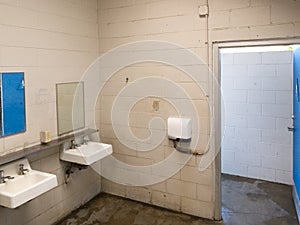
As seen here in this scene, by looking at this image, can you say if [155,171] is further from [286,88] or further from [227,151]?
[286,88]

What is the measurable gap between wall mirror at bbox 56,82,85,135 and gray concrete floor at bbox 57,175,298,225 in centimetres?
101

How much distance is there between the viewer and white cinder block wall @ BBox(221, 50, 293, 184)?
3844mm

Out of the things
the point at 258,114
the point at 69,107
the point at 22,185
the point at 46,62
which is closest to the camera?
the point at 22,185

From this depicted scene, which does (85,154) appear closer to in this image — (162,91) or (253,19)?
(162,91)

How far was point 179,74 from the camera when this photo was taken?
10.4 feet

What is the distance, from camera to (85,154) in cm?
301

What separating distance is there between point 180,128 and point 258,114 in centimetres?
152

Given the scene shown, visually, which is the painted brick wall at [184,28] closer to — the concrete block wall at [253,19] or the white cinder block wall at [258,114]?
the concrete block wall at [253,19]

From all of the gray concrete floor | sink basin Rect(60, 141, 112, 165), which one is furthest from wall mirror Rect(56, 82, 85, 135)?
the gray concrete floor

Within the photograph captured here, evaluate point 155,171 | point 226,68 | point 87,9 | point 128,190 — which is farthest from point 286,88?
point 87,9

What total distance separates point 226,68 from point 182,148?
1645mm

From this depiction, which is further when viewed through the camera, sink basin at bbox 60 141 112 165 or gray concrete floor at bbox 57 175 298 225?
gray concrete floor at bbox 57 175 298 225

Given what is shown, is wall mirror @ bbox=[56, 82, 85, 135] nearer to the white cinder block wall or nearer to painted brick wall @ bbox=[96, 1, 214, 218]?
painted brick wall @ bbox=[96, 1, 214, 218]

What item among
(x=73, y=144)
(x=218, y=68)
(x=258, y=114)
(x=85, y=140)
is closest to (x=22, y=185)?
(x=73, y=144)
